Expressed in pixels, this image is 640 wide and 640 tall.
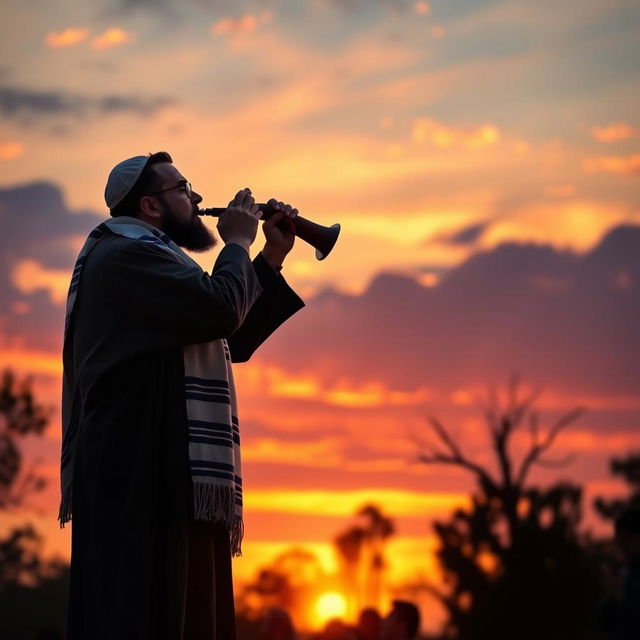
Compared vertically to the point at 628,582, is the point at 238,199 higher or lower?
higher

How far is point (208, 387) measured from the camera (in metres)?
4.47

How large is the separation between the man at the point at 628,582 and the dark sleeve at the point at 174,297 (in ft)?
11.9

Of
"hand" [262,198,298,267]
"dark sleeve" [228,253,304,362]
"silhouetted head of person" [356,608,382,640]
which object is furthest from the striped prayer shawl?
"silhouetted head of person" [356,608,382,640]

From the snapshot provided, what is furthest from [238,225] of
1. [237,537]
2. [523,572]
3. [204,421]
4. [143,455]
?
[523,572]

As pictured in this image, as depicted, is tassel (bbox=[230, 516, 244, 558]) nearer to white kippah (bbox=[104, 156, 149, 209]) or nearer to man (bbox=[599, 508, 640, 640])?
white kippah (bbox=[104, 156, 149, 209])

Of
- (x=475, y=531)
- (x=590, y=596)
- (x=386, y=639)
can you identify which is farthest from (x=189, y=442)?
(x=475, y=531)

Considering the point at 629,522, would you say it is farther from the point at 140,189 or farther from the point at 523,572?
the point at 523,572

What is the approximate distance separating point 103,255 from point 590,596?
22.7m

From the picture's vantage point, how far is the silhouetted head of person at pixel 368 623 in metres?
9.93

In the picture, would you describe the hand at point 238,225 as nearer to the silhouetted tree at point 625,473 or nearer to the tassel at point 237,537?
the tassel at point 237,537

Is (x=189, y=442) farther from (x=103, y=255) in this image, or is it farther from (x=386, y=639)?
(x=386, y=639)

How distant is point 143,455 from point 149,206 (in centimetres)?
94

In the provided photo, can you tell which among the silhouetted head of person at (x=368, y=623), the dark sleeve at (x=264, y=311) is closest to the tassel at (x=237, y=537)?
the dark sleeve at (x=264, y=311)

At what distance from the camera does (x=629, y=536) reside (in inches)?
289
